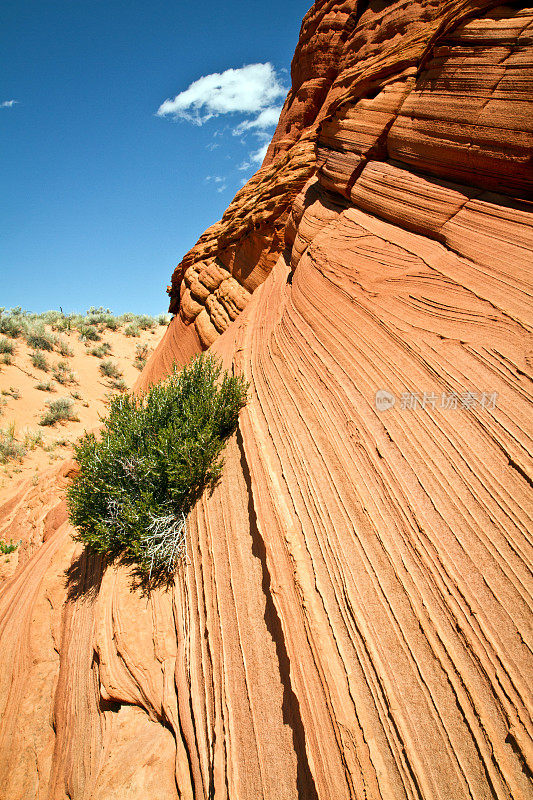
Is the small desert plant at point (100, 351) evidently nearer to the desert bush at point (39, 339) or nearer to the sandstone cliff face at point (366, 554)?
the desert bush at point (39, 339)

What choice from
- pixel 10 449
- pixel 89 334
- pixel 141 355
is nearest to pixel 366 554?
pixel 10 449

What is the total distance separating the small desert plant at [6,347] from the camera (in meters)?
16.5

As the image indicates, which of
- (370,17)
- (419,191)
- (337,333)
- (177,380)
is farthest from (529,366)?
(370,17)

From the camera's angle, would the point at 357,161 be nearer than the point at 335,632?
No

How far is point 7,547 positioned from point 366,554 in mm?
7375

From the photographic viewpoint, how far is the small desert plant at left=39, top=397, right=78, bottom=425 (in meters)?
13.6

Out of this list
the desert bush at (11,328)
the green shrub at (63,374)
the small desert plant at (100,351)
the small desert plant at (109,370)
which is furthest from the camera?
the small desert plant at (100,351)

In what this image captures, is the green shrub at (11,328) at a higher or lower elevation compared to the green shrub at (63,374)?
higher

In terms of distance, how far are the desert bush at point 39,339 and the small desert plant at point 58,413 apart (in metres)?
6.03

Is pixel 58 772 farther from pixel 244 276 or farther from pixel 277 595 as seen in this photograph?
pixel 244 276

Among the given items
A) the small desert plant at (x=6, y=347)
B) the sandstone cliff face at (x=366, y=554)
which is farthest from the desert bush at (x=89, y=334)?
the sandstone cliff face at (x=366, y=554)

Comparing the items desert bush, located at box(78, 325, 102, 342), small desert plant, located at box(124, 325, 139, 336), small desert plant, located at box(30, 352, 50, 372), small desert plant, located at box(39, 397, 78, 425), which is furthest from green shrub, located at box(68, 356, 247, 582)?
small desert plant, located at box(124, 325, 139, 336)

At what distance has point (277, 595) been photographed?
2949 mm

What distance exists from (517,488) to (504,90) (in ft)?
15.4
